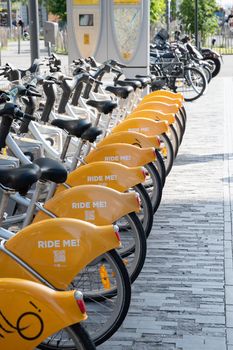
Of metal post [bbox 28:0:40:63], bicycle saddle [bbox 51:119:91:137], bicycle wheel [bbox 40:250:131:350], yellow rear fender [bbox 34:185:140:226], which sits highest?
metal post [bbox 28:0:40:63]

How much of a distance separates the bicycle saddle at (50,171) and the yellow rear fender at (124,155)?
1.44 metres

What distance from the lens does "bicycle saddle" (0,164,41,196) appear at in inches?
135

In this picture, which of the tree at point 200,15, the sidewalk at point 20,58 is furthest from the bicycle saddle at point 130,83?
the tree at point 200,15

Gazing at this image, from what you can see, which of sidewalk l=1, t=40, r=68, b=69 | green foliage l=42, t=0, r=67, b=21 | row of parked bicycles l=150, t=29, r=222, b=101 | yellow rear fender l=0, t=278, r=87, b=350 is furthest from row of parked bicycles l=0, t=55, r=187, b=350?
green foliage l=42, t=0, r=67, b=21

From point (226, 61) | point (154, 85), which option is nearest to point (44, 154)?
point (154, 85)

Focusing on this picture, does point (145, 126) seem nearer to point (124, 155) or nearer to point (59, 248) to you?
point (124, 155)

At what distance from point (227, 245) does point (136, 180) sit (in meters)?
1.41

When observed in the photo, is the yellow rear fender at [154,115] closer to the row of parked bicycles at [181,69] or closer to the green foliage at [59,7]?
the row of parked bicycles at [181,69]

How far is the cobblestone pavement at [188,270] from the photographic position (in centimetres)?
434

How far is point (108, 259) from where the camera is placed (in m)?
3.91

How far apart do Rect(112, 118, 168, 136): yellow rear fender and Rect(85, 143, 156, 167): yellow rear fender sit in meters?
0.99

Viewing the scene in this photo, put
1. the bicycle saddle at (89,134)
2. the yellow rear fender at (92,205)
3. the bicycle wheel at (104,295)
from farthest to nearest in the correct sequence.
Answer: the bicycle saddle at (89,134) < the yellow rear fender at (92,205) < the bicycle wheel at (104,295)

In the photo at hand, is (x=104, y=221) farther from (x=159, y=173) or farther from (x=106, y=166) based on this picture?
(x=159, y=173)

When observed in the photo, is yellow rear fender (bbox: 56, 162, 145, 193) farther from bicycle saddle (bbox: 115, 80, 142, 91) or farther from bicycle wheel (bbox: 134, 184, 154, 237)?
bicycle saddle (bbox: 115, 80, 142, 91)
